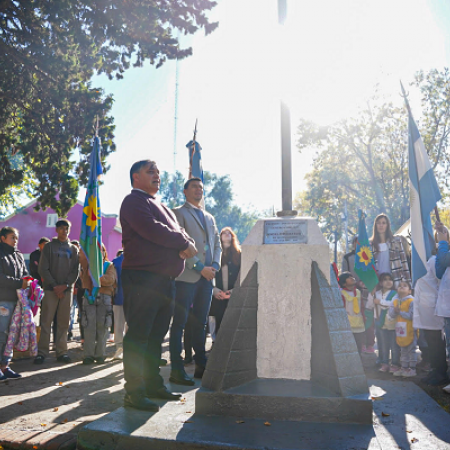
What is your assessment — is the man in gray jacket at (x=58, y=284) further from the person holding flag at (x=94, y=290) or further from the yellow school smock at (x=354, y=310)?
the yellow school smock at (x=354, y=310)

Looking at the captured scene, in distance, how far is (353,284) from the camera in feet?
25.0

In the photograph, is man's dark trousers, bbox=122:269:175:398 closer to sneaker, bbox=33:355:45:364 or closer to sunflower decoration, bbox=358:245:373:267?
sneaker, bbox=33:355:45:364

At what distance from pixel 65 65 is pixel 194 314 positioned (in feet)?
28.1

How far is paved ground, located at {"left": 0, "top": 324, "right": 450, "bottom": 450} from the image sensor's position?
11.4ft

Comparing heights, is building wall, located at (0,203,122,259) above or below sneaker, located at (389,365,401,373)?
above

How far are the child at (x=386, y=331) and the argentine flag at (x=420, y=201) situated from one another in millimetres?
872

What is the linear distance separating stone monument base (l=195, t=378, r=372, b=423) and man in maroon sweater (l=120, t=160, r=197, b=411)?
50cm

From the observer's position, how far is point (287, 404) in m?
3.62

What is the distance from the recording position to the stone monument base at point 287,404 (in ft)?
11.6

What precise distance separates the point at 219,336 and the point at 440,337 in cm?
326

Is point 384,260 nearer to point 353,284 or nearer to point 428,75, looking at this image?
point 353,284

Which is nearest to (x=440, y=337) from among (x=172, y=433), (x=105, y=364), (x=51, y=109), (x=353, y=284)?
(x=353, y=284)

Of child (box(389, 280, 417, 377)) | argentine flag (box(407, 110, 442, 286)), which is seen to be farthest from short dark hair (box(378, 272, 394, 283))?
argentine flag (box(407, 110, 442, 286))

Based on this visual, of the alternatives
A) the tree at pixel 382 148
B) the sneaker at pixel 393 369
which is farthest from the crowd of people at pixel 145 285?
the tree at pixel 382 148
